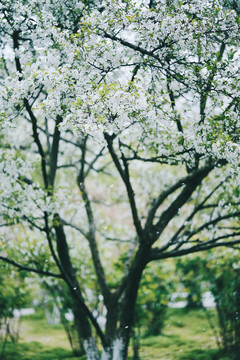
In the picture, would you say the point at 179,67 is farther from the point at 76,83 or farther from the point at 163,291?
the point at 163,291

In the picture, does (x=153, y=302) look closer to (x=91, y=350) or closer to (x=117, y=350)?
(x=91, y=350)

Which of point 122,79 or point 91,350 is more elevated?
point 122,79

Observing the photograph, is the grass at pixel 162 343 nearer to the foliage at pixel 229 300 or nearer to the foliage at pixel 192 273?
the foliage at pixel 229 300

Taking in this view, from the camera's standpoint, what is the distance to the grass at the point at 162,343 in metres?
9.61

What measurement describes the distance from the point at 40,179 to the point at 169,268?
19.4ft

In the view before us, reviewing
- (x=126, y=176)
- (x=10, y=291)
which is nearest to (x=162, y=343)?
(x=10, y=291)

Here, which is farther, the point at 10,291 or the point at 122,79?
the point at 10,291

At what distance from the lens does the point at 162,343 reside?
1087cm

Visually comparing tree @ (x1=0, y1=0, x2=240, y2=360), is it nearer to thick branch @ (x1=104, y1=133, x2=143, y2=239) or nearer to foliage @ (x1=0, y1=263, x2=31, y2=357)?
thick branch @ (x1=104, y1=133, x2=143, y2=239)

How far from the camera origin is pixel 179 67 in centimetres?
559

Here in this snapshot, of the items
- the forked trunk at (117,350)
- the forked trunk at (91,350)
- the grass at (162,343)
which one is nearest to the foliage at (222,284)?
the grass at (162,343)

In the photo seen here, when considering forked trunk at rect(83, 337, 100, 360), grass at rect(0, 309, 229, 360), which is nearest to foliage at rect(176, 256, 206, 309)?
grass at rect(0, 309, 229, 360)

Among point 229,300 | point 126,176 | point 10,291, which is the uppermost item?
point 126,176

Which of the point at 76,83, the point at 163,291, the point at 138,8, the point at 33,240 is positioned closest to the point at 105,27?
the point at 138,8
